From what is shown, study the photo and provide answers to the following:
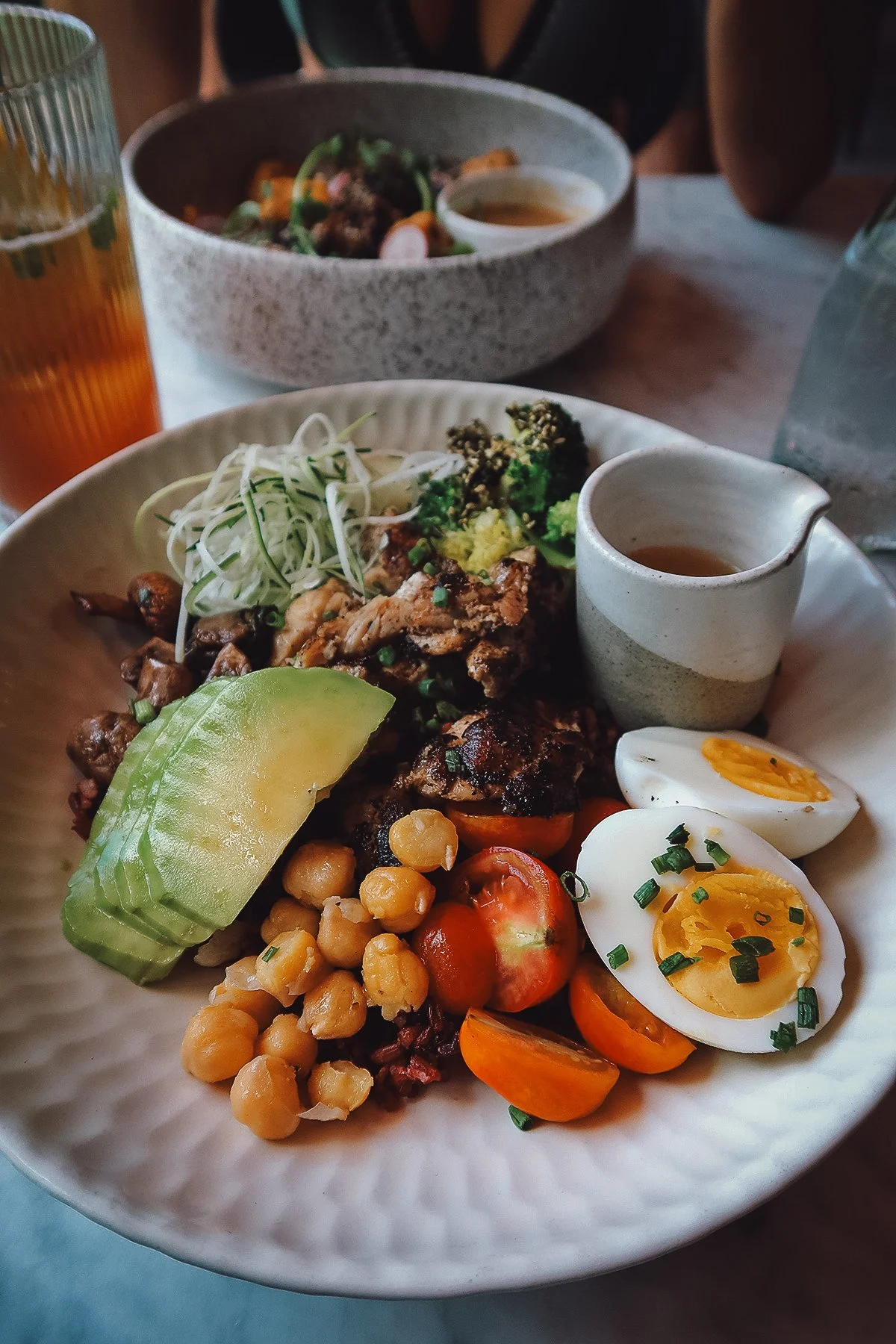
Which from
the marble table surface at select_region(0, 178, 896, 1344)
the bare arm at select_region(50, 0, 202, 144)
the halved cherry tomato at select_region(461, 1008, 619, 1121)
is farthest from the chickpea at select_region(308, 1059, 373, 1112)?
the bare arm at select_region(50, 0, 202, 144)

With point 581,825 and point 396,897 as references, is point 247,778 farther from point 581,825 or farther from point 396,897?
point 581,825

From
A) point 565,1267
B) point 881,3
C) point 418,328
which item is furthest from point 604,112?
point 565,1267

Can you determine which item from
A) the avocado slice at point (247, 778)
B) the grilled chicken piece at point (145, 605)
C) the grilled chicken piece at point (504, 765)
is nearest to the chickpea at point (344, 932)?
the avocado slice at point (247, 778)

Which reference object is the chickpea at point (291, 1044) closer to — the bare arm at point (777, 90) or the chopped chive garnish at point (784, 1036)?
the chopped chive garnish at point (784, 1036)

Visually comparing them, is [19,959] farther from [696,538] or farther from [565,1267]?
[696,538]

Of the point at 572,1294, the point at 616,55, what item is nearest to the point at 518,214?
the point at 616,55
